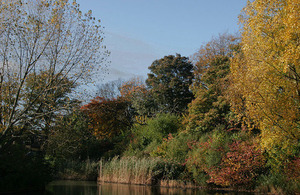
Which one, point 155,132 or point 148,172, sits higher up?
point 155,132

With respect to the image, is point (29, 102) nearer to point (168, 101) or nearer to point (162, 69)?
point (168, 101)

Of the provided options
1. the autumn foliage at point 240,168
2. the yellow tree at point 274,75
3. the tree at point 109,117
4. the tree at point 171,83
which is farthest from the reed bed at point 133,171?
the tree at point 171,83

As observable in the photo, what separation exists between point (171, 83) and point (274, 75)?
15.2 meters

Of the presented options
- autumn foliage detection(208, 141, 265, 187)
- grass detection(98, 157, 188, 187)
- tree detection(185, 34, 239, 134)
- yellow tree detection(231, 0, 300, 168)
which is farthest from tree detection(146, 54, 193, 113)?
yellow tree detection(231, 0, 300, 168)

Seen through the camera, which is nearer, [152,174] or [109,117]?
[152,174]

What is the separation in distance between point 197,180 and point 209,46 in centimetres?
2215

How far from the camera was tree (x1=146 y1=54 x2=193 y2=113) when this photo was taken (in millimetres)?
26719

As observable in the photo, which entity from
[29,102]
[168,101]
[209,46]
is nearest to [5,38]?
[29,102]

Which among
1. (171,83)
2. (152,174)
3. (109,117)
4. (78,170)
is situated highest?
(171,83)

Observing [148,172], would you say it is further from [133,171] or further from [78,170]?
[78,170]

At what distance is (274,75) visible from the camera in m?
12.2

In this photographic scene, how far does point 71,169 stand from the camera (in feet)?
66.5

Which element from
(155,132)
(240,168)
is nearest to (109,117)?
(155,132)

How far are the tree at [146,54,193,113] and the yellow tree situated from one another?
42.2ft
